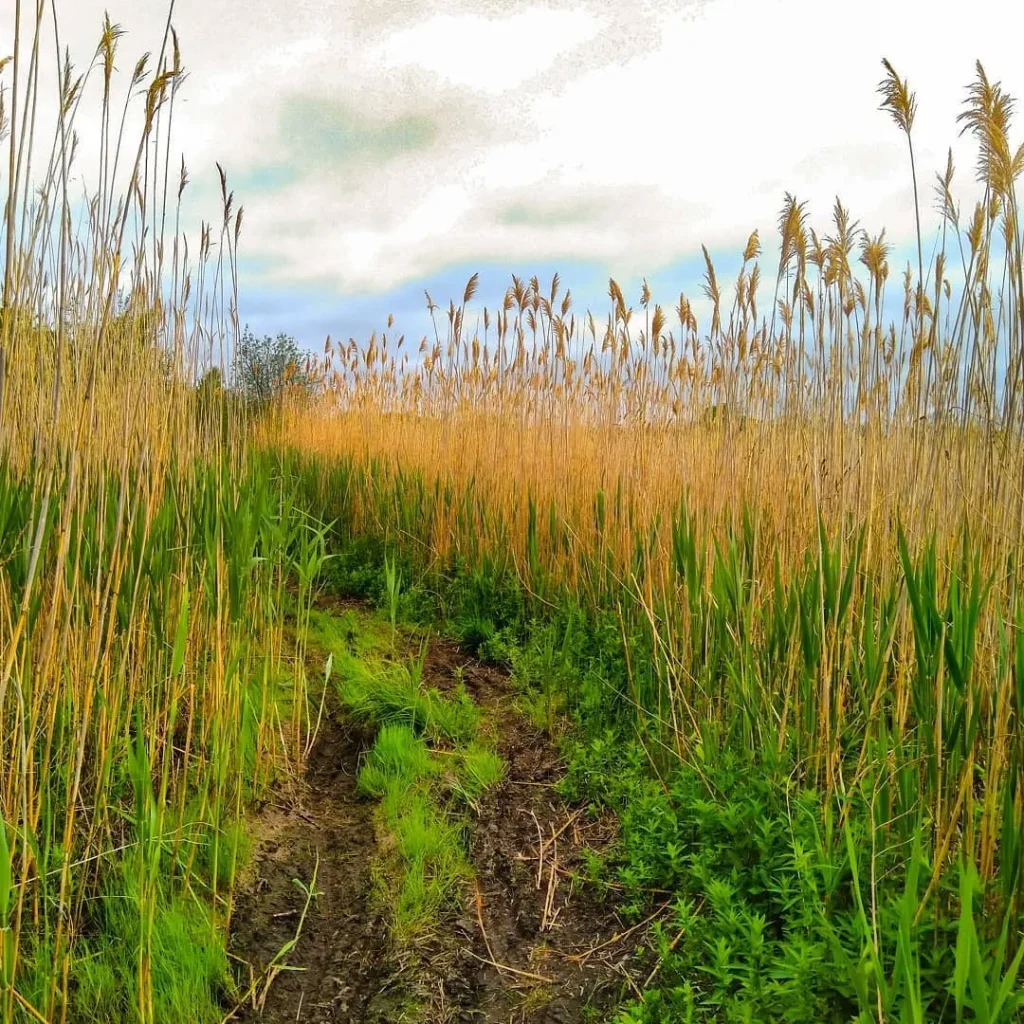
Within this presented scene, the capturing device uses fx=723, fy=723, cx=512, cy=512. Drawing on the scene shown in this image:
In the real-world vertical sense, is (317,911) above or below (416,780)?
below

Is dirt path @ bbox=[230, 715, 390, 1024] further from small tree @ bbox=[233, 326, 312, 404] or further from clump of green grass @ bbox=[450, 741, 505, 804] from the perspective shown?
small tree @ bbox=[233, 326, 312, 404]

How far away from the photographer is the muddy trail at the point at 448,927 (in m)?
1.79

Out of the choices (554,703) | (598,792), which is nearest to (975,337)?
(598,792)

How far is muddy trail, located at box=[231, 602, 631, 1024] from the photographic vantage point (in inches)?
70.4

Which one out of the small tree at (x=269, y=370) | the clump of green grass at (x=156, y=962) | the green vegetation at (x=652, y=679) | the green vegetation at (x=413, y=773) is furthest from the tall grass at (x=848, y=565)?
the small tree at (x=269, y=370)

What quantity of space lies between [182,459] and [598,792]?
188 centimetres

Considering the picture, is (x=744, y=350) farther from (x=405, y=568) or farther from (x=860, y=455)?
(x=405, y=568)

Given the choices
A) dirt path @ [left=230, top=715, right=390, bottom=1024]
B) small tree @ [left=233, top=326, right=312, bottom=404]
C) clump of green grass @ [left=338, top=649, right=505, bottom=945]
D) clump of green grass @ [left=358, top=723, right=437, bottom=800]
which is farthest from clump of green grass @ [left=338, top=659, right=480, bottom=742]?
small tree @ [left=233, top=326, right=312, bottom=404]

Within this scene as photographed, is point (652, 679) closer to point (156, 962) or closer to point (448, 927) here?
point (448, 927)

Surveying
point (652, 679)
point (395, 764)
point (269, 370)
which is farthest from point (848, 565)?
point (269, 370)

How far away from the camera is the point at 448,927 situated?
204cm

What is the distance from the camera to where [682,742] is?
8.07ft

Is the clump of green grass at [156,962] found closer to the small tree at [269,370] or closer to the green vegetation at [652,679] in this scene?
the green vegetation at [652,679]

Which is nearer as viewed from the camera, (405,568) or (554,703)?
(554,703)
